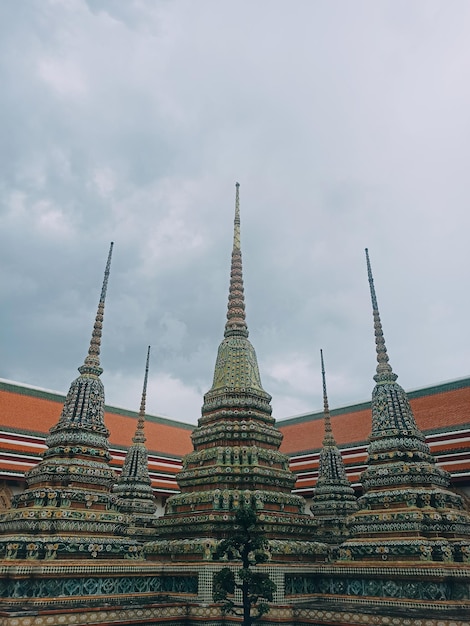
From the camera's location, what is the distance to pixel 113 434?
26641 mm

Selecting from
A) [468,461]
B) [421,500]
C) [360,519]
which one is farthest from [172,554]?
[468,461]

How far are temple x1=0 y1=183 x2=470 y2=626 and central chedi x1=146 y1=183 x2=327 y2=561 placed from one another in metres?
0.03

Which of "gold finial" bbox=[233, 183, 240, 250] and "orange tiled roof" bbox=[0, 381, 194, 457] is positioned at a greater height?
"gold finial" bbox=[233, 183, 240, 250]

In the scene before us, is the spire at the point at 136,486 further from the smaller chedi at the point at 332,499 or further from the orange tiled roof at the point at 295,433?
the orange tiled roof at the point at 295,433

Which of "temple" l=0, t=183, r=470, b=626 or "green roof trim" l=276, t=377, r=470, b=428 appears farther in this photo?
"green roof trim" l=276, t=377, r=470, b=428

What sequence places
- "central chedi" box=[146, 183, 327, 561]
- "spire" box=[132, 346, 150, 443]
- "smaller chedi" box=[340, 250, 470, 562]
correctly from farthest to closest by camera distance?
"spire" box=[132, 346, 150, 443] → "central chedi" box=[146, 183, 327, 561] → "smaller chedi" box=[340, 250, 470, 562]

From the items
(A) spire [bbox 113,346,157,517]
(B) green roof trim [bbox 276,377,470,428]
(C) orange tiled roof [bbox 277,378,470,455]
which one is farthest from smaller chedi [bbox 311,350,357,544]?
(B) green roof trim [bbox 276,377,470,428]

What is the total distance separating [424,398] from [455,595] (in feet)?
57.1

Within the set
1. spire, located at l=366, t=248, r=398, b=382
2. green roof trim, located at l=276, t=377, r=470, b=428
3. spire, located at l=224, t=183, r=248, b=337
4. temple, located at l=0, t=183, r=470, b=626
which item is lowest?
temple, located at l=0, t=183, r=470, b=626

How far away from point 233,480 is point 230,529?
110cm

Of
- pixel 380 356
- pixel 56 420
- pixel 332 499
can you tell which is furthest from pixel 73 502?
pixel 56 420

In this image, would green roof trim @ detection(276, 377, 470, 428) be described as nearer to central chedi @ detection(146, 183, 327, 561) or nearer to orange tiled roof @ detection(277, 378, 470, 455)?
orange tiled roof @ detection(277, 378, 470, 455)

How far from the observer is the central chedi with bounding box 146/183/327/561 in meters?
9.63

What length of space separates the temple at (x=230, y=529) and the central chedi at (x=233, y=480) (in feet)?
0.11
